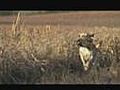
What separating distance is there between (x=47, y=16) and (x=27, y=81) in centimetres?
40

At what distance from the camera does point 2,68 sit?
530cm

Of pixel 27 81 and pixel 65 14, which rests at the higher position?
pixel 65 14

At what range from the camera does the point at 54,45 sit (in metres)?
5.31

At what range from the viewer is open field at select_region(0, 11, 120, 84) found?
5297 millimetres

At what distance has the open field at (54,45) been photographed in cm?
530

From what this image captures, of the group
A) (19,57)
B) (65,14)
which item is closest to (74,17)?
(65,14)

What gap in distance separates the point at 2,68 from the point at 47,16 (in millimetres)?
406

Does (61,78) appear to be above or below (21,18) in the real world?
below

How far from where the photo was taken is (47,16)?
17.4 ft

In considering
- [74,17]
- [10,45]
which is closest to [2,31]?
[10,45]

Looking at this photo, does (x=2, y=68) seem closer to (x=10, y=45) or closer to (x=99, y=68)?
(x=10, y=45)
